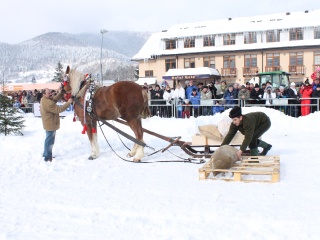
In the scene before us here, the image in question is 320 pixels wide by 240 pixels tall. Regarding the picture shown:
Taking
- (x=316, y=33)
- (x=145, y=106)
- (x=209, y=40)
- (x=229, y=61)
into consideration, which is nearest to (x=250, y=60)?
(x=229, y=61)

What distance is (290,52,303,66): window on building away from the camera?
4228 cm

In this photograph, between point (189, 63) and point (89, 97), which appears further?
point (189, 63)

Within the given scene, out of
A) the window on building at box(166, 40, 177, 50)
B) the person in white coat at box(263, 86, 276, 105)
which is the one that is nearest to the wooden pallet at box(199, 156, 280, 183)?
the person in white coat at box(263, 86, 276, 105)

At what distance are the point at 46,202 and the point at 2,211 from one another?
2.07ft

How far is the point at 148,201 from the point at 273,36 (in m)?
41.9

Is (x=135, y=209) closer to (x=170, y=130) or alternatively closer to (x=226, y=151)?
(x=226, y=151)

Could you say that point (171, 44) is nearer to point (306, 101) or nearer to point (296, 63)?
point (296, 63)

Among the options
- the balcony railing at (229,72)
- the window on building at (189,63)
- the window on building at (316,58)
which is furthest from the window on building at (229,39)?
the window on building at (316,58)

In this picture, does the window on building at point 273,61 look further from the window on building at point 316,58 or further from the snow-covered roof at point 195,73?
the snow-covered roof at point 195,73

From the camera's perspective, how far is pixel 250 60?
44656mm

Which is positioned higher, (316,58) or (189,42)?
(189,42)

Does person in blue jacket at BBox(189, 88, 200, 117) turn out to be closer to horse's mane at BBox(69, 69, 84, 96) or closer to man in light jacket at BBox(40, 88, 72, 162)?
horse's mane at BBox(69, 69, 84, 96)

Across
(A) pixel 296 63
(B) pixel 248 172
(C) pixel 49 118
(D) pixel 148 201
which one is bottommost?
(D) pixel 148 201

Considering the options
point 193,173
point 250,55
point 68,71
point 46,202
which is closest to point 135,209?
point 46,202
